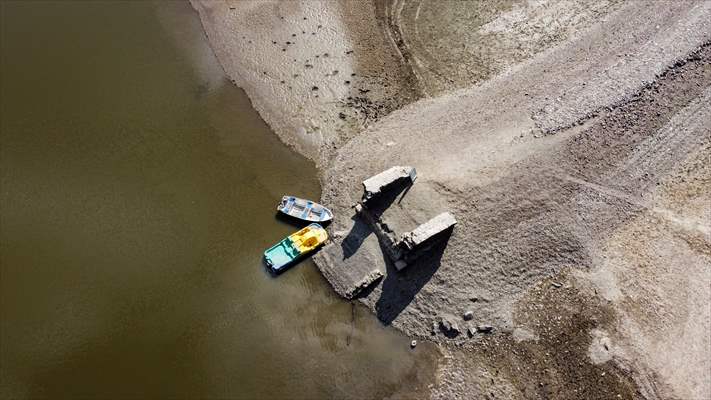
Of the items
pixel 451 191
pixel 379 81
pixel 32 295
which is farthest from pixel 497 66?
pixel 32 295

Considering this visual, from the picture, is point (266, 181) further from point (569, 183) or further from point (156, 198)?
point (569, 183)

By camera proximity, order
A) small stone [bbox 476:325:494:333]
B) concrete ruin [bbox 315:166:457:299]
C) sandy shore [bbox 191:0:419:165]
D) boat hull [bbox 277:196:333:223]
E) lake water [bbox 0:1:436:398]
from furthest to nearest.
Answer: sandy shore [bbox 191:0:419:165]
boat hull [bbox 277:196:333:223]
concrete ruin [bbox 315:166:457:299]
lake water [bbox 0:1:436:398]
small stone [bbox 476:325:494:333]

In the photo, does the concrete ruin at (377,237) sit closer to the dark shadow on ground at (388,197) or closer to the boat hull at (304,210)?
the dark shadow on ground at (388,197)

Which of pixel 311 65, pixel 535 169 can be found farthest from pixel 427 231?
pixel 311 65

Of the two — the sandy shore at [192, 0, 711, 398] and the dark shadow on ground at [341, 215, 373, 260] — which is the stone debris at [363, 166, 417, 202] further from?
the dark shadow on ground at [341, 215, 373, 260]

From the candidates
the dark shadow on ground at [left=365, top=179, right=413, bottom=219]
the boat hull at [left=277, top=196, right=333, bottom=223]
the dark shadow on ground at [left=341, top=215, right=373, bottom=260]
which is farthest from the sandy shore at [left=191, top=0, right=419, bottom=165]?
the dark shadow on ground at [left=365, top=179, right=413, bottom=219]

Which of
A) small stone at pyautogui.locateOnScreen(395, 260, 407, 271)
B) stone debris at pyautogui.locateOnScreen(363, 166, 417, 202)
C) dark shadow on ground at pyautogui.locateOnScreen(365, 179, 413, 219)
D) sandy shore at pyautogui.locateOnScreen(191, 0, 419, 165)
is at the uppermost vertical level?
sandy shore at pyautogui.locateOnScreen(191, 0, 419, 165)
